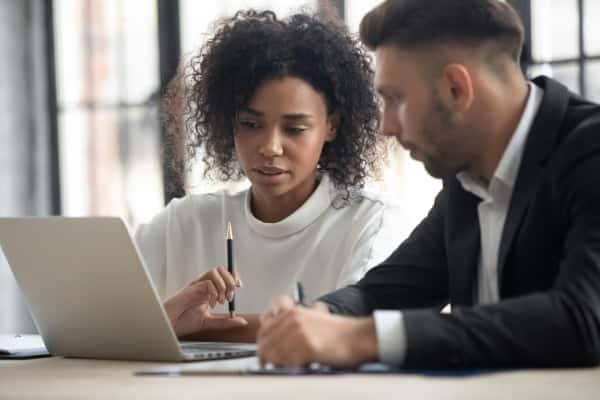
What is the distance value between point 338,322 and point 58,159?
443cm

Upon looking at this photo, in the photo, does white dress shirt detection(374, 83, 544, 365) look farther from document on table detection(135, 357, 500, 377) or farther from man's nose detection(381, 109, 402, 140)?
document on table detection(135, 357, 500, 377)

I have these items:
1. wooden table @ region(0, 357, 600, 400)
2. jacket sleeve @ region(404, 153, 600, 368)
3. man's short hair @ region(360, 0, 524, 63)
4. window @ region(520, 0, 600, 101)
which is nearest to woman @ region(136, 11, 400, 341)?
man's short hair @ region(360, 0, 524, 63)

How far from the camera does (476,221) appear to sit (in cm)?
205

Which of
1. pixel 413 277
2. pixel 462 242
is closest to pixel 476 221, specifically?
pixel 462 242

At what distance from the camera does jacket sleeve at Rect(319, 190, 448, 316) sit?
7.14 ft

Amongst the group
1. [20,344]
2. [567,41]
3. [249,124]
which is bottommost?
[20,344]

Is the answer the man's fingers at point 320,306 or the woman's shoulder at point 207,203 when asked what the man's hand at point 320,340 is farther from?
the woman's shoulder at point 207,203

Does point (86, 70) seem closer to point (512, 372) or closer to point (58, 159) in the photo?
point (58, 159)

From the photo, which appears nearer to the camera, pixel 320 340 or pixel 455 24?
pixel 320 340

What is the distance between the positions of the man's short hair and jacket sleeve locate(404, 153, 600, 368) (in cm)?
49

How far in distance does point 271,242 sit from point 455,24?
3.31ft

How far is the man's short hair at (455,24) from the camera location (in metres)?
1.90

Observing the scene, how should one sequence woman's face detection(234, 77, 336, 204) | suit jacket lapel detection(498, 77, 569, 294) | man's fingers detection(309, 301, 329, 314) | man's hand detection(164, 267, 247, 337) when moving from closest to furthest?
1. suit jacket lapel detection(498, 77, 569, 294)
2. man's fingers detection(309, 301, 329, 314)
3. man's hand detection(164, 267, 247, 337)
4. woman's face detection(234, 77, 336, 204)

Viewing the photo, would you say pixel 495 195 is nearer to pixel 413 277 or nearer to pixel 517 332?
pixel 413 277
